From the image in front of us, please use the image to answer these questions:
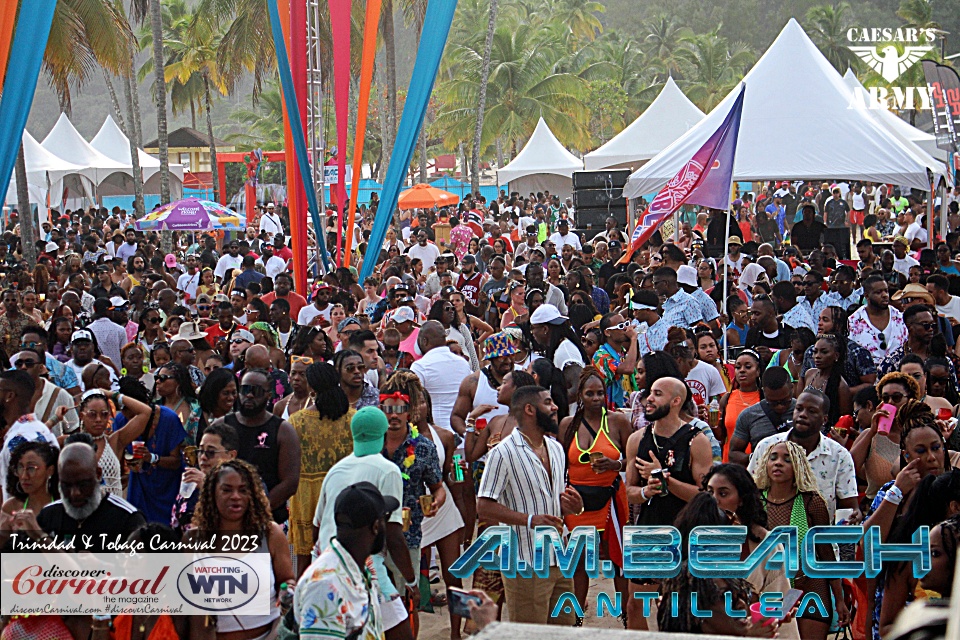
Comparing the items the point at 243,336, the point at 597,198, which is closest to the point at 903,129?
the point at 597,198

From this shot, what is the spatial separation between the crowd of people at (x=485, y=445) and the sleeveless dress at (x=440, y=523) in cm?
2

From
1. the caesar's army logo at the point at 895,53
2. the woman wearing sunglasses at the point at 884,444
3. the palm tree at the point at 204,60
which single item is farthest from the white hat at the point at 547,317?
the caesar's army logo at the point at 895,53

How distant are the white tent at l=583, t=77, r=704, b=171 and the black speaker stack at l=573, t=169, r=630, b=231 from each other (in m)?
0.21

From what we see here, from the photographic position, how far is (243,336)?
884cm

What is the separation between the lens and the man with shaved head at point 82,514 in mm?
4824

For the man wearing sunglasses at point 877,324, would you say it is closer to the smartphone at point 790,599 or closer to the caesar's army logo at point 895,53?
the smartphone at point 790,599

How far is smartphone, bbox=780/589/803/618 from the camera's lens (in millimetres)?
4781

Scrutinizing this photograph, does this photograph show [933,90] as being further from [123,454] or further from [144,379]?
[123,454]

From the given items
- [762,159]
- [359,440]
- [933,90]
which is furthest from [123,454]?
[933,90]

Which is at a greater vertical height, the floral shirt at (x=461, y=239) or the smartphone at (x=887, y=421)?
the floral shirt at (x=461, y=239)

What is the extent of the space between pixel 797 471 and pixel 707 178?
26.0ft

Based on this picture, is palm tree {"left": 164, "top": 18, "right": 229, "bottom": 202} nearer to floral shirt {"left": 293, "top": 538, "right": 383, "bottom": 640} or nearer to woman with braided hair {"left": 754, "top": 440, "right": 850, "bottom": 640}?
woman with braided hair {"left": 754, "top": 440, "right": 850, "bottom": 640}

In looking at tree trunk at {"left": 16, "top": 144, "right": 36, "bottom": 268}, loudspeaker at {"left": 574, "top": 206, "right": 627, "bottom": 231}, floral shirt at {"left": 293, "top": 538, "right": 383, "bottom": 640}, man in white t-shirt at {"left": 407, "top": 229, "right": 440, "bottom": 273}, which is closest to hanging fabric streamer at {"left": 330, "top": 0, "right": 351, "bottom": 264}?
man in white t-shirt at {"left": 407, "top": 229, "right": 440, "bottom": 273}

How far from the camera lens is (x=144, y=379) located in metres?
8.39
